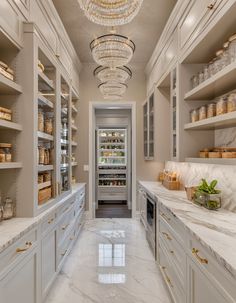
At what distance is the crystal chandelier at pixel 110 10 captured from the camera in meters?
2.05

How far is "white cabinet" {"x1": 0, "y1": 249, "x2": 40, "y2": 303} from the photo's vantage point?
1623mm

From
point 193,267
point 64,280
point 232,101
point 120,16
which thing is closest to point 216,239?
point 193,267

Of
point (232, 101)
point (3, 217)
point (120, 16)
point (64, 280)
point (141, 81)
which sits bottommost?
point (64, 280)

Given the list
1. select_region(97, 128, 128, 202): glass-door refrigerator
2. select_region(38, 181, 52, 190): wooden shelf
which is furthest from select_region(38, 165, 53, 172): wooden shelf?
select_region(97, 128, 128, 202): glass-door refrigerator

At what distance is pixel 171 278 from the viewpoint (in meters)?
2.50

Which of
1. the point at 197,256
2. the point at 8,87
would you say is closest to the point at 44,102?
the point at 8,87

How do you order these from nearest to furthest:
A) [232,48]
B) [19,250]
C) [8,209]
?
1. [19,250]
2. [232,48]
3. [8,209]

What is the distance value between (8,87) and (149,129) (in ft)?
11.2

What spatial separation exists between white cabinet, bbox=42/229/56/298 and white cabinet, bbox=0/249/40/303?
0.22 meters

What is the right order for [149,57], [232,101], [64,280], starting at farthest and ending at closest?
[149,57]
[64,280]
[232,101]

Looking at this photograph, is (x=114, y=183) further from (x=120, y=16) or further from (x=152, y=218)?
(x=120, y=16)

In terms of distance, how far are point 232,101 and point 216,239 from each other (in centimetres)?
114

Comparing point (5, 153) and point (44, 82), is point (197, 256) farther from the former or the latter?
point (44, 82)

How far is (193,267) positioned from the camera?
70.0 inches
